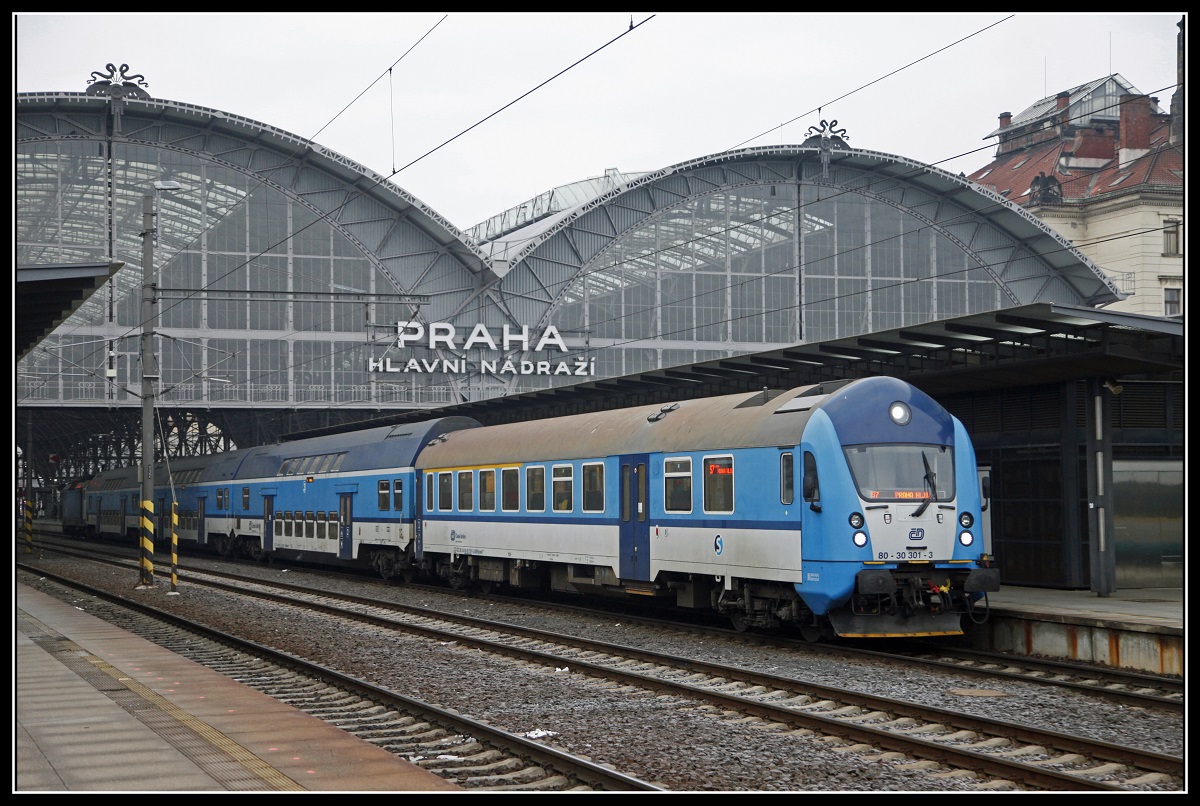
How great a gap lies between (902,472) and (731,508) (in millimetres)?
2552

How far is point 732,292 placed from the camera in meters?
57.1

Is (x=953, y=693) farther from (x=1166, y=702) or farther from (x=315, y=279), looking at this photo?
(x=315, y=279)

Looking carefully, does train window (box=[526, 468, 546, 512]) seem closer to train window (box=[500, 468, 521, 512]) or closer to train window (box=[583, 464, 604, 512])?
train window (box=[500, 468, 521, 512])

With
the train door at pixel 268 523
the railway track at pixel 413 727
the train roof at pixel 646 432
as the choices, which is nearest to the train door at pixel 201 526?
the train door at pixel 268 523

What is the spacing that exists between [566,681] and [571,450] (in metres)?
7.94

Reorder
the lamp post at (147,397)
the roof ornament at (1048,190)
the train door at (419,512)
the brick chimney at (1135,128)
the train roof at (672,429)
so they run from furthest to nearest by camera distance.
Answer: the roof ornament at (1048,190)
the brick chimney at (1135,128)
the lamp post at (147,397)
the train door at (419,512)
the train roof at (672,429)

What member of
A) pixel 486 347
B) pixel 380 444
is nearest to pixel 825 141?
pixel 486 347

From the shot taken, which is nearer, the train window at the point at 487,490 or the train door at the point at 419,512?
the train window at the point at 487,490

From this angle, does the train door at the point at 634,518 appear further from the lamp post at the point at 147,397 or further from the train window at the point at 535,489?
the lamp post at the point at 147,397

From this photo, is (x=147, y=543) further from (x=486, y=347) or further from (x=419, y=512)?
(x=486, y=347)

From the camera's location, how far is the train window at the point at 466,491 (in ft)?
85.2

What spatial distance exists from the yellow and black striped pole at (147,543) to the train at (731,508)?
215 inches

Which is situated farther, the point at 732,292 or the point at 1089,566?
the point at 732,292

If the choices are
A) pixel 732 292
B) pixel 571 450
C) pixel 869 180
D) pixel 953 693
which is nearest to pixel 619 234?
pixel 732 292
